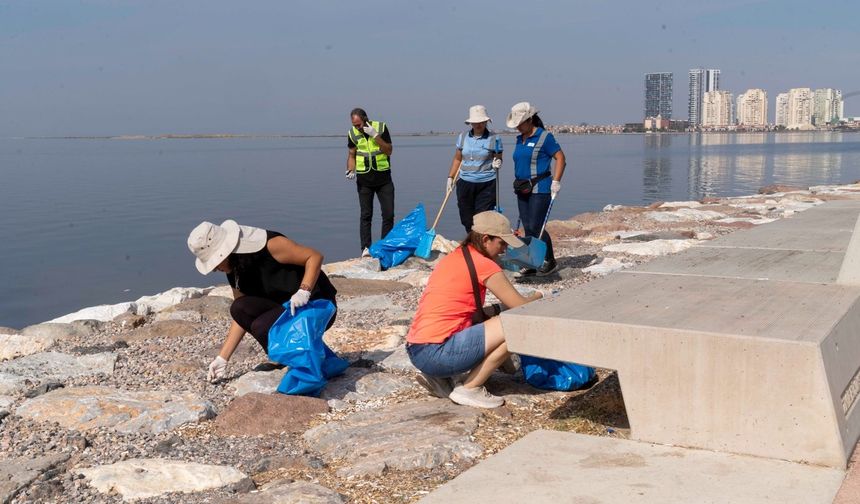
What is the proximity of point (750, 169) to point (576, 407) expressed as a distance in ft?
115

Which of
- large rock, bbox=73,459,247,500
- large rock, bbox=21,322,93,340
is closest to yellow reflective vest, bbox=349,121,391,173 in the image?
large rock, bbox=21,322,93,340

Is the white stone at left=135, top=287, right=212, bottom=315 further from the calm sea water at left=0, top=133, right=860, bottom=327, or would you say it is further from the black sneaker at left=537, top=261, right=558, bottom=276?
the black sneaker at left=537, top=261, right=558, bottom=276

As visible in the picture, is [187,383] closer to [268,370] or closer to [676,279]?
[268,370]

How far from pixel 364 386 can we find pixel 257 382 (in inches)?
25.3

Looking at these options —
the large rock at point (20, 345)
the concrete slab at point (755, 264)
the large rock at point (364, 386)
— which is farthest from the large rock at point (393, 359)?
the large rock at point (20, 345)

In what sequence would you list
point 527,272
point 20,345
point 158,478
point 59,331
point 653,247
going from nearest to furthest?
point 158,478 < point 20,345 < point 59,331 < point 527,272 < point 653,247

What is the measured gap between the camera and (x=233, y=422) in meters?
4.47

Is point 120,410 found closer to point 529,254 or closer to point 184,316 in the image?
point 184,316

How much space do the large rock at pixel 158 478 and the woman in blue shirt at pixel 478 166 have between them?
5.26 m

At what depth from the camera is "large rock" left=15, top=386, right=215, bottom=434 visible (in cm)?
448

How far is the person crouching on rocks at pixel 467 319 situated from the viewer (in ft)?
14.5

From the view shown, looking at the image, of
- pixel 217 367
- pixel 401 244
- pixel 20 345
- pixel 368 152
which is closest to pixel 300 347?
pixel 217 367

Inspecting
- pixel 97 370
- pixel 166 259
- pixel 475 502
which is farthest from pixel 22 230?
pixel 475 502

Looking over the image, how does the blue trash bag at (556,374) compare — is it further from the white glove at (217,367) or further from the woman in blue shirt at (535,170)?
the woman in blue shirt at (535,170)
